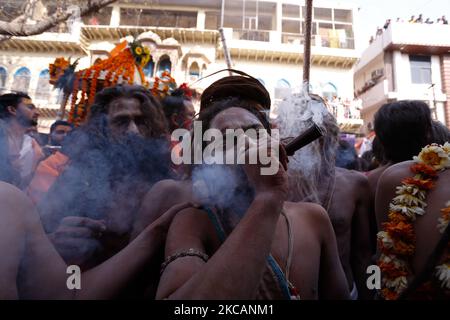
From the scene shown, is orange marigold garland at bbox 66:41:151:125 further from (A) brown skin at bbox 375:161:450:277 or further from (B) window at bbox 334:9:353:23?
(B) window at bbox 334:9:353:23

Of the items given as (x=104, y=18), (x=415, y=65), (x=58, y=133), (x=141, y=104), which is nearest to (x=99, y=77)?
(x=58, y=133)

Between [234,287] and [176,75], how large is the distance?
21669 mm

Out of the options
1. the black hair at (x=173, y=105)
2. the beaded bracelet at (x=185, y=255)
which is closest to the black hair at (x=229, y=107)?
the beaded bracelet at (x=185, y=255)

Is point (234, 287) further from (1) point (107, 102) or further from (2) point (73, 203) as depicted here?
(1) point (107, 102)

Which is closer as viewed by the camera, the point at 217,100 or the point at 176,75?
the point at 217,100

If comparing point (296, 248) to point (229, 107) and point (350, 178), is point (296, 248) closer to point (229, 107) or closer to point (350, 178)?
point (229, 107)

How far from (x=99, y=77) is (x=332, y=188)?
383cm

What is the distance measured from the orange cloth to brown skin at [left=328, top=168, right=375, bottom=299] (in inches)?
88.4

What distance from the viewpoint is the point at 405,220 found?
80.5 inches

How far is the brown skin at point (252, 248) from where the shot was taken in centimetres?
106

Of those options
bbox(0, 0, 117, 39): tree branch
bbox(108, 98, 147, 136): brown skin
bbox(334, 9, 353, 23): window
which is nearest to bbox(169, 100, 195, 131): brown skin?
bbox(108, 98, 147, 136): brown skin

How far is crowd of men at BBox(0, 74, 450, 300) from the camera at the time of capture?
1.21 m

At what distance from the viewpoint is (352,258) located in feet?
8.84
